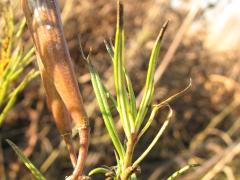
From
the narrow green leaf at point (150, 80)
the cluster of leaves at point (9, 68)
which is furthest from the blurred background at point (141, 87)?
the narrow green leaf at point (150, 80)

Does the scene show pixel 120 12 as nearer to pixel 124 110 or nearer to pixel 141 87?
pixel 124 110

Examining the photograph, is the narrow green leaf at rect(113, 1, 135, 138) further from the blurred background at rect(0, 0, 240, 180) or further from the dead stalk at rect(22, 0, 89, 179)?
the blurred background at rect(0, 0, 240, 180)

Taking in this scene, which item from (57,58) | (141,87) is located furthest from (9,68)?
(141,87)

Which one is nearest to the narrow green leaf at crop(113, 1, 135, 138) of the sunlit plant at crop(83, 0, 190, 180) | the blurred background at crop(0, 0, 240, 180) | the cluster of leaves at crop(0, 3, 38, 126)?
the sunlit plant at crop(83, 0, 190, 180)

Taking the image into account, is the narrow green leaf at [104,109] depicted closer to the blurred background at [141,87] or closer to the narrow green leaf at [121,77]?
the narrow green leaf at [121,77]

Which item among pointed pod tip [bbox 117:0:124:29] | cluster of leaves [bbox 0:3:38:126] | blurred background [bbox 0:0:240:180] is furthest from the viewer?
blurred background [bbox 0:0:240:180]

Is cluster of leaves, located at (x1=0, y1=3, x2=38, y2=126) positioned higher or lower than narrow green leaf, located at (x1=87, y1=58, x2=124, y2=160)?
higher

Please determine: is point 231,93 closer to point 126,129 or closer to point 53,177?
point 53,177
